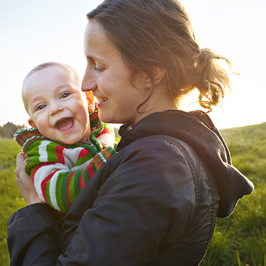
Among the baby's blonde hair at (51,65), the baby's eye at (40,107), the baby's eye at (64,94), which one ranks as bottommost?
the baby's eye at (40,107)

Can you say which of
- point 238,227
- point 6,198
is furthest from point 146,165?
point 6,198

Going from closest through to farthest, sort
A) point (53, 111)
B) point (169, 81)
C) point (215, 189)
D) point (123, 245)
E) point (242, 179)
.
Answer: point (123, 245) < point (215, 189) < point (242, 179) < point (169, 81) < point (53, 111)

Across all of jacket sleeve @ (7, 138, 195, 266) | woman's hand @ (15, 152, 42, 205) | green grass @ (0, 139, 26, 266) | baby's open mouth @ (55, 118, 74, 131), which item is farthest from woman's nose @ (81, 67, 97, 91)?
green grass @ (0, 139, 26, 266)

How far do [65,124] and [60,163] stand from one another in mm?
343

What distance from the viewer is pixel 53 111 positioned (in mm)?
1981

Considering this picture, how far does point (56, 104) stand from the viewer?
1989mm

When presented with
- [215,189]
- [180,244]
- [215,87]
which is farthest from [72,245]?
[215,87]

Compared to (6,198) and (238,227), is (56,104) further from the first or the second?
(6,198)

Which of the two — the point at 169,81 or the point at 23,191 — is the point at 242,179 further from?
the point at 23,191

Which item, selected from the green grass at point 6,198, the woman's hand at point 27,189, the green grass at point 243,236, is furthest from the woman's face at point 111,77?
the green grass at point 6,198

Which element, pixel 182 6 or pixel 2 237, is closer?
pixel 182 6

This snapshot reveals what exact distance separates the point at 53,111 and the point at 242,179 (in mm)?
1386

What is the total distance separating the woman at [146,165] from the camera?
3.50 feet

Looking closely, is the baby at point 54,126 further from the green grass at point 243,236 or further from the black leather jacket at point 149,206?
the green grass at point 243,236
